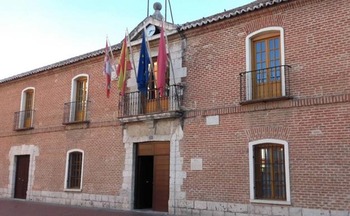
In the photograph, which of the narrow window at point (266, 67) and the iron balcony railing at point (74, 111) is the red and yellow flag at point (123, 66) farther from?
the narrow window at point (266, 67)

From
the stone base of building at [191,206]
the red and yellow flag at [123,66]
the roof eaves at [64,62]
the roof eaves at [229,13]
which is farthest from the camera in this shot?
the roof eaves at [64,62]

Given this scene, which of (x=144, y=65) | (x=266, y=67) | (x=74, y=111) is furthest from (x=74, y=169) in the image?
(x=266, y=67)

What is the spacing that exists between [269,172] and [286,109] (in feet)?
5.67

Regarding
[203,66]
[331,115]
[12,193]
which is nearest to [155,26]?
[203,66]

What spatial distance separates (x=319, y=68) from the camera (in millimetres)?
9836

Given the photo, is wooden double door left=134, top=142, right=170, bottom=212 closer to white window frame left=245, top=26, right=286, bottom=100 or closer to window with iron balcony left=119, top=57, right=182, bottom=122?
window with iron balcony left=119, top=57, right=182, bottom=122

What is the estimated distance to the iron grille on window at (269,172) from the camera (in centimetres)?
1015

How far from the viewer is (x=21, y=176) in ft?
59.6

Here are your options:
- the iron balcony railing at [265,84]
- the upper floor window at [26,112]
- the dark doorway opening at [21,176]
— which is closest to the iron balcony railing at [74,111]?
the upper floor window at [26,112]

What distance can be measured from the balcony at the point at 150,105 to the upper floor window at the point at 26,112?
6.31 metres

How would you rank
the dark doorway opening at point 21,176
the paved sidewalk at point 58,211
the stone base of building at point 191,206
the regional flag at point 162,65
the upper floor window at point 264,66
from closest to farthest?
the stone base of building at point 191,206 < the upper floor window at point 264,66 < the regional flag at point 162,65 < the paved sidewalk at point 58,211 < the dark doorway opening at point 21,176

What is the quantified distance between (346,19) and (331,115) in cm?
239

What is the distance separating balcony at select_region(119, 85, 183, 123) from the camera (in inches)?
492

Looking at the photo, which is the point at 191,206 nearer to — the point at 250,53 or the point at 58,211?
the point at 58,211
